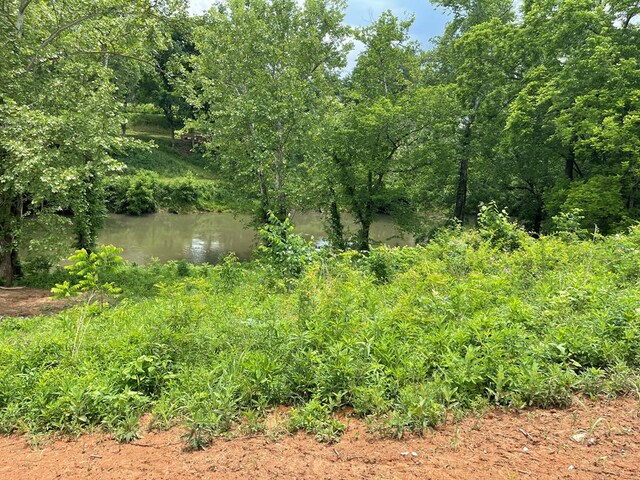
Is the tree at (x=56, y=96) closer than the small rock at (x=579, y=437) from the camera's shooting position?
No

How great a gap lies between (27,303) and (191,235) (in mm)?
15114

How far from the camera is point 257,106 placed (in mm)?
14328

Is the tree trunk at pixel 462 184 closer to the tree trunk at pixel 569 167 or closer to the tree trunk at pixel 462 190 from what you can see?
the tree trunk at pixel 462 190

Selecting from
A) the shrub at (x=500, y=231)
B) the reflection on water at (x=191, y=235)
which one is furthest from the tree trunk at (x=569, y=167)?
the shrub at (x=500, y=231)

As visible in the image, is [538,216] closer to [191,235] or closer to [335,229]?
[335,229]

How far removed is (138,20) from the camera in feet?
33.6

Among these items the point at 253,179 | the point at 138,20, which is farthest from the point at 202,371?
the point at 253,179

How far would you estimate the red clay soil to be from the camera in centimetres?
248

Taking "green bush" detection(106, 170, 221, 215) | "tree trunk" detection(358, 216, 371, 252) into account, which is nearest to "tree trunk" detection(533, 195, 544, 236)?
"tree trunk" detection(358, 216, 371, 252)

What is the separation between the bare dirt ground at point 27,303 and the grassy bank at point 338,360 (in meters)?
5.21

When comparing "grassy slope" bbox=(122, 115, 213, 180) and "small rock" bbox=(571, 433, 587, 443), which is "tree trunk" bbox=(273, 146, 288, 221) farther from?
"grassy slope" bbox=(122, 115, 213, 180)

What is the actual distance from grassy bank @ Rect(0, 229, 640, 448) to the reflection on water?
1321 cm

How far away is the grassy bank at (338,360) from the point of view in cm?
307

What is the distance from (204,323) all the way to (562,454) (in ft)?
11.6
